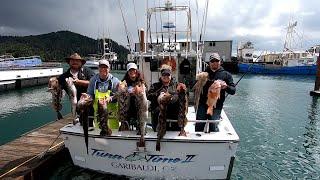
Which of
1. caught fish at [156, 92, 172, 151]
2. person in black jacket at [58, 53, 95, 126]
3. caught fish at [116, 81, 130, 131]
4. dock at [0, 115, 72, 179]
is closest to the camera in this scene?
caught fish at [156, 92, 172, 151]

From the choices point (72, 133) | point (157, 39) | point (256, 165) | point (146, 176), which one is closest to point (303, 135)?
point (256, 165)

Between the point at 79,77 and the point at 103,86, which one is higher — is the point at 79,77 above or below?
above

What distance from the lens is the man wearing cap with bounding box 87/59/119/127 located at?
5.87 metres

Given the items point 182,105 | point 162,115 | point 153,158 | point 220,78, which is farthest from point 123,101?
point 220,78

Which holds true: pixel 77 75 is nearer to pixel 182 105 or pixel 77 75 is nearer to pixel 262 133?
pixel 182 105

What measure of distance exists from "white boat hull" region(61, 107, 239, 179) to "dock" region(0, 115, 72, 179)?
4.17ft

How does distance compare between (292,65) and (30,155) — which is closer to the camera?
(30,155)

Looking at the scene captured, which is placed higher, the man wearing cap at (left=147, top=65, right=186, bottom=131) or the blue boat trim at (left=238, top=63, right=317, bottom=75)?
the man wearing cap at (left=147, top=65, right=186, bottom=131)

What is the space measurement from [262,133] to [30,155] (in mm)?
8871

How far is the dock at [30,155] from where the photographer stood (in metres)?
6.29

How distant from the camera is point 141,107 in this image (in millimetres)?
5434

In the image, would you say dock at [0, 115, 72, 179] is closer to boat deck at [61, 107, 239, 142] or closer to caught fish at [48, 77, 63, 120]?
caught fish at [48, 77, 63, 120]

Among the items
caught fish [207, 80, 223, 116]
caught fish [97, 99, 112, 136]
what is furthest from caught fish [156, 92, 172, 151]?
caught fish [97, 99, 112, 136]

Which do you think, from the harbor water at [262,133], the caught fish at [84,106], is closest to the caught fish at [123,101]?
the caught fish at [84,106]
